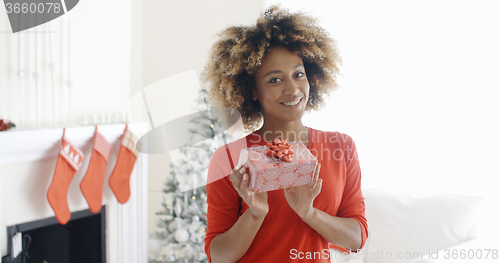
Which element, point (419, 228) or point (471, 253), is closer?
point (471, 253)

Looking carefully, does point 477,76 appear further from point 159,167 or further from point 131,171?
point 159,167

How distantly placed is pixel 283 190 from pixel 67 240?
203 cm

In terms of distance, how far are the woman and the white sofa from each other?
1261 mm

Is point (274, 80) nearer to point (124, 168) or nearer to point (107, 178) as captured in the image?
point (124, 168)

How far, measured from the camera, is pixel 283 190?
824 millimetres

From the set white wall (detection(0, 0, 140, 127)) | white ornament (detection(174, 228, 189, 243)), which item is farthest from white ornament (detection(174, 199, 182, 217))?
white wall (detection(0, 0, 140, 127))

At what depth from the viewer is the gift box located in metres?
0.71

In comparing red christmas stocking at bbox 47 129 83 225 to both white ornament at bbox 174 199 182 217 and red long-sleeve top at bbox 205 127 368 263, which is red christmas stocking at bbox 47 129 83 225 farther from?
red long-sleeve top at bbox 205 127 368 263

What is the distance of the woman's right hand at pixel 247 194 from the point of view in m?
0.71

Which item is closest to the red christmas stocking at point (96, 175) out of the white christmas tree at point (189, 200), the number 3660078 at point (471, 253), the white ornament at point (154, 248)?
the white christmas tree at point (189, 200)

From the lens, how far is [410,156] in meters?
2.14

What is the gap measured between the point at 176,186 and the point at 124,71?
0.95 meters

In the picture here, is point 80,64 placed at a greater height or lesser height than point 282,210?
greater

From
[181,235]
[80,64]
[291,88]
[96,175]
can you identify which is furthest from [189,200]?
[291,88]
